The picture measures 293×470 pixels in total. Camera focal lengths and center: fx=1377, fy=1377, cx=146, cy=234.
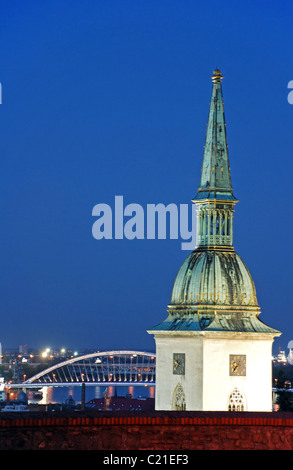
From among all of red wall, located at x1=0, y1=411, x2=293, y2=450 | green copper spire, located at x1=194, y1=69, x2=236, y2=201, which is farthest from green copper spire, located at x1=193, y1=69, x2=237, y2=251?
red wall, located at x1=0, y1=411, x2=293, y2=450

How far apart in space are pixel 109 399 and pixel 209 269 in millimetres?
66473

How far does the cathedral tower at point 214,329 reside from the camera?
162 ft

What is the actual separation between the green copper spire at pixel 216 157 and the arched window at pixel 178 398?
7.03 metres

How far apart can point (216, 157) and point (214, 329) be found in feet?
22.0

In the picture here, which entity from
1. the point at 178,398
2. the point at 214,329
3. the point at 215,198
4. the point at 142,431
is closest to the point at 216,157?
the point at 215,198

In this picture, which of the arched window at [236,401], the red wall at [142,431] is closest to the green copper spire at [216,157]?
the arched window at [236,401]

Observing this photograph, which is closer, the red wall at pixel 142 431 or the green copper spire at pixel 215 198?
the red wall at pixel 142 431

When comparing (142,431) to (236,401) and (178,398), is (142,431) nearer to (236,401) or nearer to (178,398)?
(236,401)

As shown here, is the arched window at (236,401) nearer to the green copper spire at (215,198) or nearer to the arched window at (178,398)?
the arched window at (178,398)

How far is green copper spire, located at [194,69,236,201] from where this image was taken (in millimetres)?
51031

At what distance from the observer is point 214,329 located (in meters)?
49.4

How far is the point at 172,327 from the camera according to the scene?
50.6m
